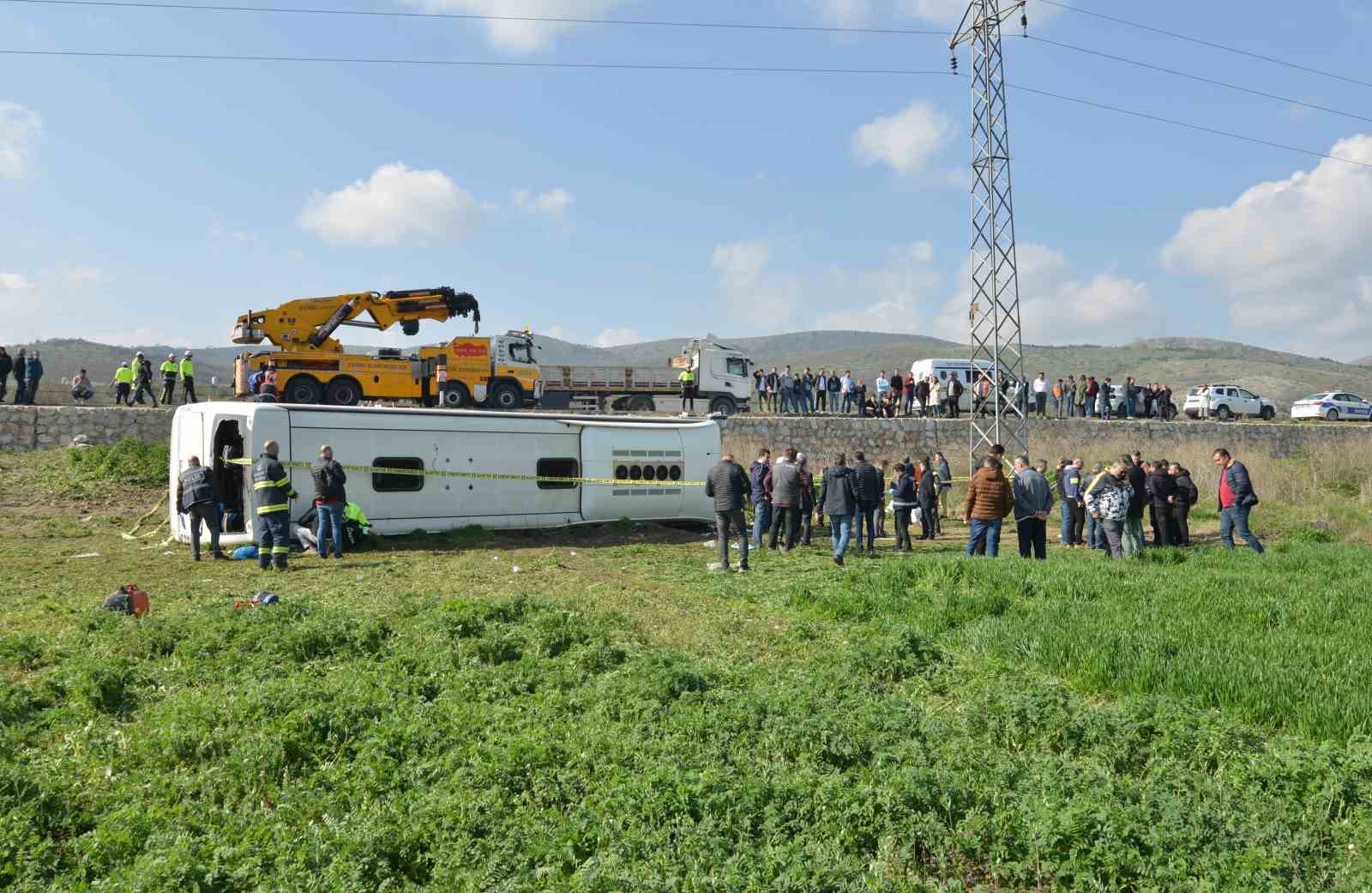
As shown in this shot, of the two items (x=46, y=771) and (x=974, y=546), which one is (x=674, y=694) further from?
(x=974, y=546)

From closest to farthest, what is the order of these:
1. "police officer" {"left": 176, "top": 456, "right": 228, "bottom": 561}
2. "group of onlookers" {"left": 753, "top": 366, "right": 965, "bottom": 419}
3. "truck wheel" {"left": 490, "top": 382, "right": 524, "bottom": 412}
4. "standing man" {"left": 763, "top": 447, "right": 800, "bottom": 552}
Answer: "police officer" {"left": 176, "top": 456, "right": 228, "bottom": 561}, "standing man" {"left": 763, "top": 447, "right": 800, "bottom": 552}, "truck wheel" {"left": 490, "top": 382, "right": 524, "bottom": 412}, "group of onlookers" {"left": 753, "top": 366, "right": 965, "bottom": 419}

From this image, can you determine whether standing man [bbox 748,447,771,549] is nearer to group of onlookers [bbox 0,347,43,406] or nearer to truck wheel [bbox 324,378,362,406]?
truck wheel [bbox 324,378,362,406]

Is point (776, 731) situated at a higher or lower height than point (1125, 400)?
lower

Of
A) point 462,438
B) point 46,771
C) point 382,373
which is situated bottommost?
point 46,771

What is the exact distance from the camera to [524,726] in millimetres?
6270

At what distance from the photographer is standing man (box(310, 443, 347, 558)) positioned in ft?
43.8

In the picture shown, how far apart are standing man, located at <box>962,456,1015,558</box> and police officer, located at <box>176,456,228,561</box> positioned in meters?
10.5

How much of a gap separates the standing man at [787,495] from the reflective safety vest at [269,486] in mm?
6926

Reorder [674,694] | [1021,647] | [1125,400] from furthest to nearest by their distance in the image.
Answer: [1125,400], [1021,647], [674,694]

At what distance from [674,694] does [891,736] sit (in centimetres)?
164

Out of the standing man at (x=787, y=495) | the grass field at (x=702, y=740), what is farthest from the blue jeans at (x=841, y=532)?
the grass field at (x=702, y=740)

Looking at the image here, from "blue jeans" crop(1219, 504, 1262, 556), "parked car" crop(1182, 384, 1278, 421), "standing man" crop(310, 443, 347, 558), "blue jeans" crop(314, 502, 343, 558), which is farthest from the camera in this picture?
"parked car" crop(1182, 384, 1278, 421)

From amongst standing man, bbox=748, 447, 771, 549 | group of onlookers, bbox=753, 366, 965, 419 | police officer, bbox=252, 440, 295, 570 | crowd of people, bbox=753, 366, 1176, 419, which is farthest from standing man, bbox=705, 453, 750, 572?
group of onlookers, bbox=753, 366, 965, 419

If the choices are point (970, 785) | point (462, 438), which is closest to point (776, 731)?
point (970, 785)
